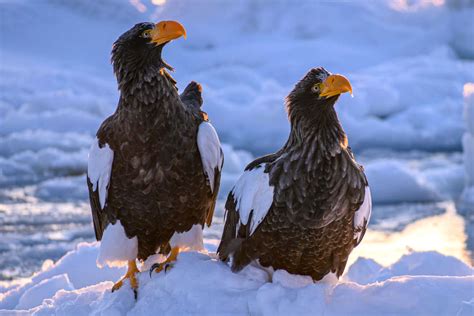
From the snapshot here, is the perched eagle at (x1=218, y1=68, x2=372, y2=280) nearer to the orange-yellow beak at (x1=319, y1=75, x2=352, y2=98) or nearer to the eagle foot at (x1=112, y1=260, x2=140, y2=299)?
the orange-yellow beak at (x1=319, y1=75, x2=352, y2=98)

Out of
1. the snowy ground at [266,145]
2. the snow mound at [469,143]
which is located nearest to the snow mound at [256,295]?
the snowy ground at [266,145]

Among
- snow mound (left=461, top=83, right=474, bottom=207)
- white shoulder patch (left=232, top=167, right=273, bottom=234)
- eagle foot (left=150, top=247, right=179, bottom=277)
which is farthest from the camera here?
snow mound (left=461, top=83, right=474, bottom=207)

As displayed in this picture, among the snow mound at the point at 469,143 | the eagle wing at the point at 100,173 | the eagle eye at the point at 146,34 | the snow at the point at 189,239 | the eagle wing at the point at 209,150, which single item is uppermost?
the snow mound at the point at 469,143

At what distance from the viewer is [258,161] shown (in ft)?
13.6

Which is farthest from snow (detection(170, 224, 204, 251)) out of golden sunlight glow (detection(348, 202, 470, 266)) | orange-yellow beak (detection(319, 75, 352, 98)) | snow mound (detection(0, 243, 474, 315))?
golden sunlight glow (detection(348, 202, 470, 266))

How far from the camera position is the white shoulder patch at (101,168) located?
430 cm

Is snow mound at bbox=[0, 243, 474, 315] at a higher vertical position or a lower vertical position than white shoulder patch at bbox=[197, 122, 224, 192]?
lower

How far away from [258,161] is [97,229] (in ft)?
3.60

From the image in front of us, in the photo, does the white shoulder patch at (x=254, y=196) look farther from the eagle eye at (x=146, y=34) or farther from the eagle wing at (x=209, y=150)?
the eagle eye at (x=146, y=34)

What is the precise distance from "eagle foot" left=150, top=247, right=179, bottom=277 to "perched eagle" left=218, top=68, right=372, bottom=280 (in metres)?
0.40

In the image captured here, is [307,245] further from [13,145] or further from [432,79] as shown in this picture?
[432,79]

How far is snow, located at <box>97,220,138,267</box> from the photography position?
4387mm

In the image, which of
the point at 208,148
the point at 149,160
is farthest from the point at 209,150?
the point at 149,160

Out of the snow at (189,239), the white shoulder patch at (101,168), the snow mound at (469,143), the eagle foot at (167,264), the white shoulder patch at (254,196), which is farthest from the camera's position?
the snow mound at (469,143)
